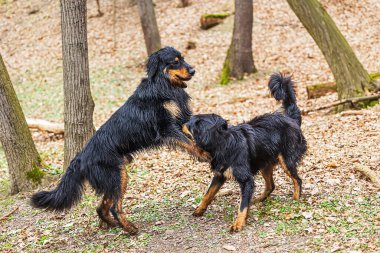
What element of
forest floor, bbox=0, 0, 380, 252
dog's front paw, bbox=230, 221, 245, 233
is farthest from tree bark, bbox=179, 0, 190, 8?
dog's front paw, bbox=230, 221, 245, 233

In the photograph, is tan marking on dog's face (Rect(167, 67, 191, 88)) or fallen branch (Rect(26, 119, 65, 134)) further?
fallen branch (Rect(26, 119, 65, 134))

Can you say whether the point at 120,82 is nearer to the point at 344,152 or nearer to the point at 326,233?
the point at 344,152

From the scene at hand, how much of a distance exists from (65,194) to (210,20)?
15.8 meters

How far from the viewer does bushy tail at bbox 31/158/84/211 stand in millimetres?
6316

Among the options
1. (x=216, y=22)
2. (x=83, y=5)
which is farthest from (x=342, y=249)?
(x=216, y=22)

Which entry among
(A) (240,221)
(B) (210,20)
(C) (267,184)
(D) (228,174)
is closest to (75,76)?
(D) (228,174)

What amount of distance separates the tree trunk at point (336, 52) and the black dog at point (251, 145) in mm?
3906

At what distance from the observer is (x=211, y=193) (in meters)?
6.49

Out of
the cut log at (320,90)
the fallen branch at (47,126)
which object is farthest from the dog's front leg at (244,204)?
the fallen branch at (47,126)

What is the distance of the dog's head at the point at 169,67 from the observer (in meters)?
6.45

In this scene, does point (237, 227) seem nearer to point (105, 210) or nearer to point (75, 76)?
point (105, 210)

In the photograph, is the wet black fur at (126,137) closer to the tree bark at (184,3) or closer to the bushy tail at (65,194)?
the bushy tail at (65,194)

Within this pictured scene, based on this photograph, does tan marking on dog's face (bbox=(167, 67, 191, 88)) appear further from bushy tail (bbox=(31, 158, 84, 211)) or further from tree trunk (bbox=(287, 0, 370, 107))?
tree trunk (bbox=(287, 0, 370, 107))

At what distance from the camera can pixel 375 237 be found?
5.30 meters
